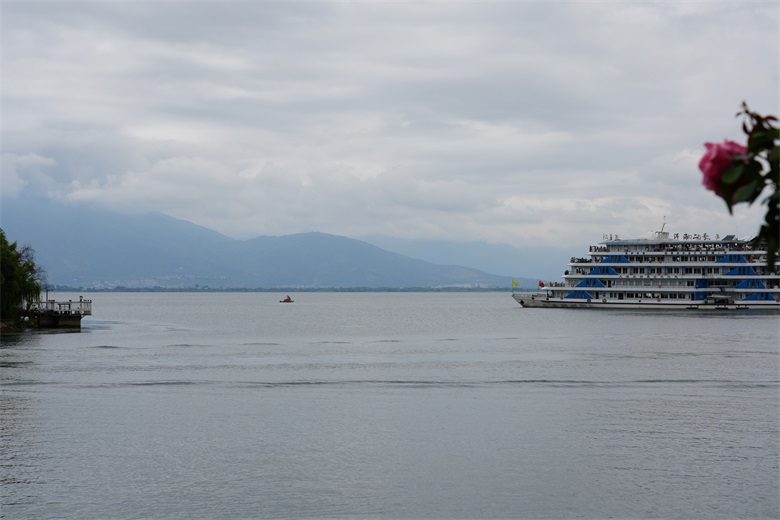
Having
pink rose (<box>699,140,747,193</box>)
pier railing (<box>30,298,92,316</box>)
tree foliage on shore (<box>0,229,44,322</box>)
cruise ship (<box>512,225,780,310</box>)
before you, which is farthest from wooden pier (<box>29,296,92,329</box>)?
pink rose (<box>699,140,747,193</box>)

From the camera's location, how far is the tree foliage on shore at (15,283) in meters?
84.1

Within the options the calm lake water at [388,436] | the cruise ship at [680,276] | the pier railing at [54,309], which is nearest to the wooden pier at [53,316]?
the pier railing at [54,309]

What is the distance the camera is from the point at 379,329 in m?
113

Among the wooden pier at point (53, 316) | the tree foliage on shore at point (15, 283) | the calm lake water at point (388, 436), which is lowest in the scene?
the calm lake water at point (388, 436)

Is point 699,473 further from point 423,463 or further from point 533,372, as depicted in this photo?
point 533,372

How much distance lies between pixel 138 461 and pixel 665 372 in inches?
1505

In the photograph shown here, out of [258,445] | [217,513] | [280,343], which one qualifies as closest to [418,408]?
[258,445]

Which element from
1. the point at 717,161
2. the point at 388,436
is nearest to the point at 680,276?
the point at 388,436

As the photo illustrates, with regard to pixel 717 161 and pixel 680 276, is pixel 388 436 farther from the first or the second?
pixel 680 276

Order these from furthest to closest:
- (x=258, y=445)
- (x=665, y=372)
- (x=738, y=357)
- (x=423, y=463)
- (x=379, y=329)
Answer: (x=379, y=329)
(x=738, y=357)
(x=665, y=372)
(x=258, y=445)
(x=423, y=463)

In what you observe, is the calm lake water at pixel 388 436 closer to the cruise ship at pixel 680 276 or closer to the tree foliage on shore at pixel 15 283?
the tree foliage on shore at pixel 15 283

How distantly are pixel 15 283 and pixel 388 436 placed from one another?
2536 inches

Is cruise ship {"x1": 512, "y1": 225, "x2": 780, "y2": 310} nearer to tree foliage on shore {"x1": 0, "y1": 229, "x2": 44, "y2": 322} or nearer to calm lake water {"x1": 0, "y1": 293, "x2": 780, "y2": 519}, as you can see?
calm lake water {"x1": 0, "y1": 293, "x2": 780, "y2": 519}

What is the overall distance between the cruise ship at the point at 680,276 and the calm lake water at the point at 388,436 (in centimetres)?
7852
